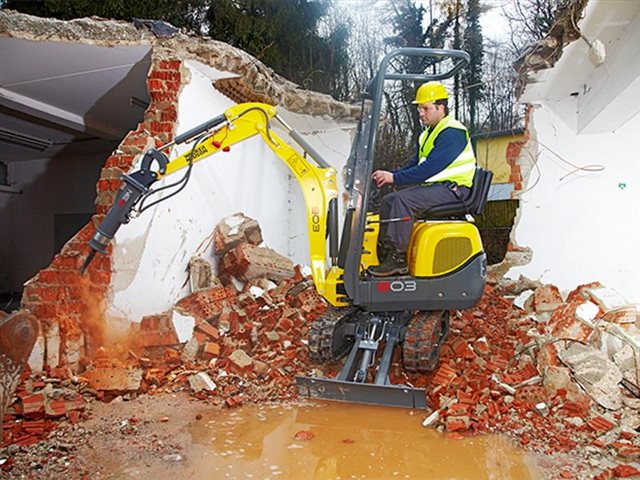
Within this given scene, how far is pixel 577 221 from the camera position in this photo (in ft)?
21.1

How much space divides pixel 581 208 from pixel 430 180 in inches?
119

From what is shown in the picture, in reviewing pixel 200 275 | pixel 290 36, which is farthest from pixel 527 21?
pixel 200 275

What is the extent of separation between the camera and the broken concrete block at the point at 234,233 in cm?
645

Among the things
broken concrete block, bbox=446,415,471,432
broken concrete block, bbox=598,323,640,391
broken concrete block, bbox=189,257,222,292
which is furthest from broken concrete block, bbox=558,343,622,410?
broken concrete block, bbox=189,257,222,292

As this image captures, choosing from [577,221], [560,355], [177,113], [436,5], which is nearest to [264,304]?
[177,113]

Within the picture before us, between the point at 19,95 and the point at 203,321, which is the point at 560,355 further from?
the point at 19,95

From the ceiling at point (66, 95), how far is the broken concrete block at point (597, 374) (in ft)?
17.0

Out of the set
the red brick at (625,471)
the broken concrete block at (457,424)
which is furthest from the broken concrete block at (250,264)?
the red brick at (625,471)

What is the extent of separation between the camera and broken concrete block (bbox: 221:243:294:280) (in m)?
6.36

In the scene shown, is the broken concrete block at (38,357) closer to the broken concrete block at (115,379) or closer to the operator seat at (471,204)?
the broken concrete block at (115,379)

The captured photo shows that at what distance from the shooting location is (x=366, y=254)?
4680mm

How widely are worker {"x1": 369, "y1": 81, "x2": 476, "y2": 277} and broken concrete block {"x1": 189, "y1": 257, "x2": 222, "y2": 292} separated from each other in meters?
2.26

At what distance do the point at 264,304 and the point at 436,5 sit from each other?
1137cm

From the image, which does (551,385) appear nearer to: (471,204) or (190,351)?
(471,204)
